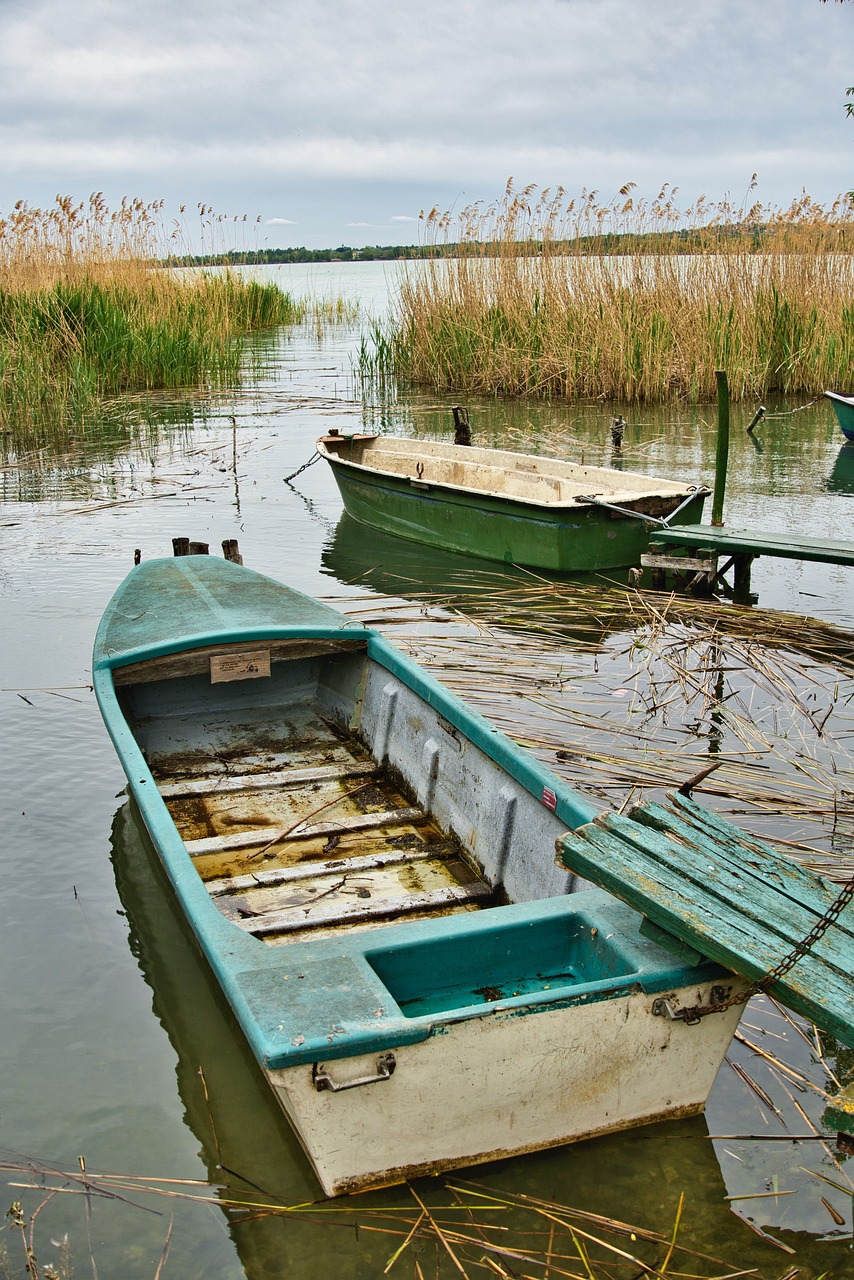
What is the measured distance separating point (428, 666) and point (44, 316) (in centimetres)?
1088

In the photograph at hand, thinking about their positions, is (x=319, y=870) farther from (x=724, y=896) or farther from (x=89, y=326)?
(x=89, y=326)

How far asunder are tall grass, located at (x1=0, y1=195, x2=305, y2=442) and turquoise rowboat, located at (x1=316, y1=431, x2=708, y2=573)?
490cm

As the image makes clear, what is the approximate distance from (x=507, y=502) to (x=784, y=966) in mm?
6104

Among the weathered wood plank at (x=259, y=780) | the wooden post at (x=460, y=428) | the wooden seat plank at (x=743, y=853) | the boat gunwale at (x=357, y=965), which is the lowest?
the weathered wood plank at (x=259, y=780)

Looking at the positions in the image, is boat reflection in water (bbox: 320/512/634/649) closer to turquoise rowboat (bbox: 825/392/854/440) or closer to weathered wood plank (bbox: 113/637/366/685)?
weathered wood plank (bbox: 113/637/366/685)

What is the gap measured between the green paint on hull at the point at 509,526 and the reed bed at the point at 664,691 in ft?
0.98

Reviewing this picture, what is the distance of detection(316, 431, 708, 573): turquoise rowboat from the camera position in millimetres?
7934

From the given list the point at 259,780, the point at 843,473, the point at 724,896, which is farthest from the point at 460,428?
the point at 724,896

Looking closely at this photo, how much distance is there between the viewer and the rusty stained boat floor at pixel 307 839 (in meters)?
3.62

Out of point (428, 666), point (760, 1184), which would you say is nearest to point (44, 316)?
point (428, 666)

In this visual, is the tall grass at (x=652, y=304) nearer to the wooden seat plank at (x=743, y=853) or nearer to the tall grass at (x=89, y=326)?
the tall grass at (x=89, y=326)

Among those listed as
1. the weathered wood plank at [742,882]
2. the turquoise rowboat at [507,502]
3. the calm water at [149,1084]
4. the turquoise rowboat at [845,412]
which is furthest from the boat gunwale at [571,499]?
the turquoise rowboat at [845,412]

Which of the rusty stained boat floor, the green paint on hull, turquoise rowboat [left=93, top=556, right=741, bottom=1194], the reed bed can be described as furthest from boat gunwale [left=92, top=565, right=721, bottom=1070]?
the green paint on hull

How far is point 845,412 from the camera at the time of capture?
42.7ft
